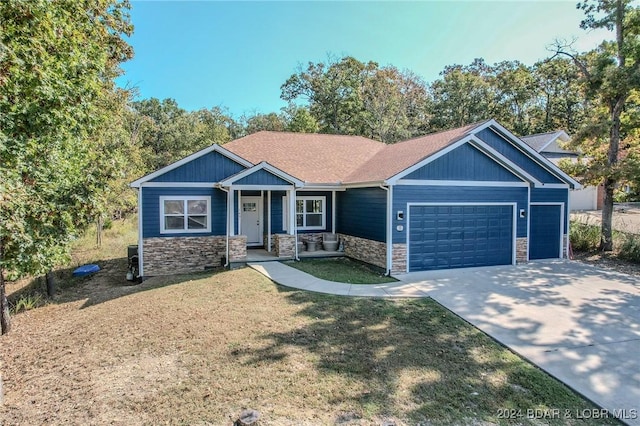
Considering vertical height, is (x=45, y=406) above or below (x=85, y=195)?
below

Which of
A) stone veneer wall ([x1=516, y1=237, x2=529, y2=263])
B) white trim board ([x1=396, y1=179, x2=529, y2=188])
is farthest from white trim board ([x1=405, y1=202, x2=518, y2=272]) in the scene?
white trim board ([x1=396, y1=179, x2=529, y2=188])

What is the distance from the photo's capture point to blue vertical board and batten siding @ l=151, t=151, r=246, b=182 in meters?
12.9

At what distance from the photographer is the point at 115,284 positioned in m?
12.7

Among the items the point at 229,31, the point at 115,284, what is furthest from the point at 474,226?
the point at 229,31

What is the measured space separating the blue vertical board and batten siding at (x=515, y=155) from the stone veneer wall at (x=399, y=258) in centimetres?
534

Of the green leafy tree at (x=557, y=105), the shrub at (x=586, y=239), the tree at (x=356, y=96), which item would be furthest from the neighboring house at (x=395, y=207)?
the green leafy tree at (x=557, y=105)

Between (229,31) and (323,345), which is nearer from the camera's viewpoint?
(323,345)

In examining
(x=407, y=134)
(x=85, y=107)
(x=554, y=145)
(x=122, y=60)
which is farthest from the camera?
(x=407, y=134)

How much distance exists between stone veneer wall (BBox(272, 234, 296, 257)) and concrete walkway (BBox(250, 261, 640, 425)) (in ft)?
2.54

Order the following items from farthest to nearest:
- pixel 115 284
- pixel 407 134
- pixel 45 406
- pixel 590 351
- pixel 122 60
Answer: pixel 407 134
pixel 122 60
pixel 115 284
pixel 590 351
pixel 45 406

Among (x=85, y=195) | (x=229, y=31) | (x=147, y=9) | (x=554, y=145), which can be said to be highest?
(x=229, y=31)

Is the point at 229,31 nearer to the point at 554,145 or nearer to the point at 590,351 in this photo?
the point at 590,351

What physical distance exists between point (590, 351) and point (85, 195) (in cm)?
1167

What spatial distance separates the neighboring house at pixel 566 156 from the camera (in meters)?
27.6
